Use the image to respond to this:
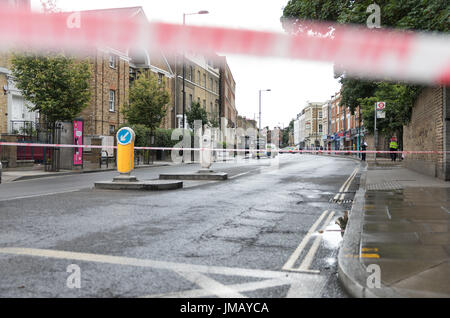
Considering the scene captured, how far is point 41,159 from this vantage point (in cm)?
2444

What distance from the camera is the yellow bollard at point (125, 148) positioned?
455 inches

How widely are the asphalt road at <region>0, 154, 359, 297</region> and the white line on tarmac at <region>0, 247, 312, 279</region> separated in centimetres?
1

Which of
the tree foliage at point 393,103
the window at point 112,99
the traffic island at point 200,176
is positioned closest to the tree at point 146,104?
the window at point 112,99

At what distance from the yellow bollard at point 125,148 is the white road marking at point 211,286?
835cm

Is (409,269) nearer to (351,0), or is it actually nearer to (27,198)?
(27,198)

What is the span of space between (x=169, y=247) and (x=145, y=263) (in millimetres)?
723

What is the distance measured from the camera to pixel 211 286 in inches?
134

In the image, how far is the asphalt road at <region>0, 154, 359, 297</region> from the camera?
340 centimetres

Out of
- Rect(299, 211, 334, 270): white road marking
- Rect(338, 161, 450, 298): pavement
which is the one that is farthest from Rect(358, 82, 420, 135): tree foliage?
Rect(299, 211, 334, 270): white road marking

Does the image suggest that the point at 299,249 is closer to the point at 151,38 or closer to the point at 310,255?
the point at 310,255

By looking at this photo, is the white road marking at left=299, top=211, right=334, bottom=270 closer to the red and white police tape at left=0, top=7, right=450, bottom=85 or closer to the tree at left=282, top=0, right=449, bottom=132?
the red and white police tape at left=0, top=7, right=450, bottom=85

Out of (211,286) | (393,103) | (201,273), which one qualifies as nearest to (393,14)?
(201,273)
